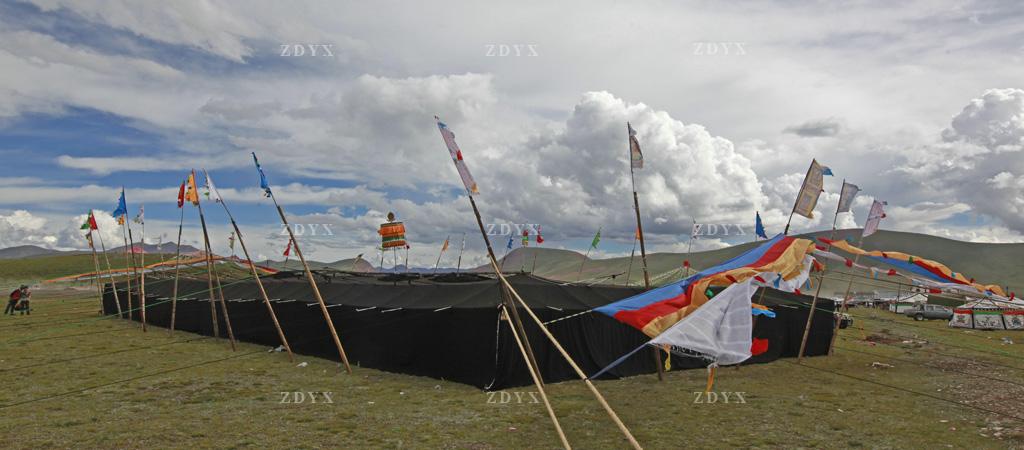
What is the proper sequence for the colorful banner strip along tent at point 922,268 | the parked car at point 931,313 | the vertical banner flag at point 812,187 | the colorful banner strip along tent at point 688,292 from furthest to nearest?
1. the parked car at point 931,313
2. the vertical banner flag at point 812,187
3. the colorful banner strip along tent at point 922,268
4. the colorful banner strip along tent at point 688,292

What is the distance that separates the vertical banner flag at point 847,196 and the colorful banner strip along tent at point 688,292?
10356 mm

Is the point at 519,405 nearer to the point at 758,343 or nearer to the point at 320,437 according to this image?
the point at 320,437

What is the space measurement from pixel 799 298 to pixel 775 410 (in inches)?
536

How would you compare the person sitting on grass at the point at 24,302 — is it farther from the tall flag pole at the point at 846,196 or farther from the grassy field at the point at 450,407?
the tall flag pole at the point at 846,196

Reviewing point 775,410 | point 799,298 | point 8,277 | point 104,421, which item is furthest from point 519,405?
point 8,277

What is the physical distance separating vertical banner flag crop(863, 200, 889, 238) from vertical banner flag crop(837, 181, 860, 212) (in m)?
Answer: 0.79

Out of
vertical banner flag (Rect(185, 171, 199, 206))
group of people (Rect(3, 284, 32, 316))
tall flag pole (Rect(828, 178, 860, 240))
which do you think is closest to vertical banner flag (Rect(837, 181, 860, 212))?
tall flag pole (Rect(828, 178, 860, 240))

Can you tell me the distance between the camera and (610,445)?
35.9ft

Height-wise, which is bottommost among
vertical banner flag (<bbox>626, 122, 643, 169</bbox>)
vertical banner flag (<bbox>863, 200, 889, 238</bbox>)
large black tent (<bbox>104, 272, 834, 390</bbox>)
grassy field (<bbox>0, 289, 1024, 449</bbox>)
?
grassy field (<bbox>0, 289, 1024, 449</bbox>)

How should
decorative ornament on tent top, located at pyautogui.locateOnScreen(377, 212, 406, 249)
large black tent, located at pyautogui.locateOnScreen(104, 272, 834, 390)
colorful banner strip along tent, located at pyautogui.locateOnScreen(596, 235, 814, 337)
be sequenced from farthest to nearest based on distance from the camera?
decorative ornament on tent top, located at pyautogui.locateOnScreen(377, 212, 406, 249), large black tent, located at pyautogui.locateOnScreen(104, 272, 834, 390), colorful banner strip along tent, located at pyautogui.locateOnScreen(596, 235, 814, 337)

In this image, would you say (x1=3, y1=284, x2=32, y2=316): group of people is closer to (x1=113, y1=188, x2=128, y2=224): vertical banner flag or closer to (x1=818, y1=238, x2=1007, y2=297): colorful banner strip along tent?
(x1=113, y1=188, x2=128, y2=224): vertical banner flag

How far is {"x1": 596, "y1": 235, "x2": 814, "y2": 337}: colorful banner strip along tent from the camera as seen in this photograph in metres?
9.73

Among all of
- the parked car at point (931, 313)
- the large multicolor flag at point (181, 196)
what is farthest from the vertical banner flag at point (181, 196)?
the parked car at point (931, 313)

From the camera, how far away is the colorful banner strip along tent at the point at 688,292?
973cm
